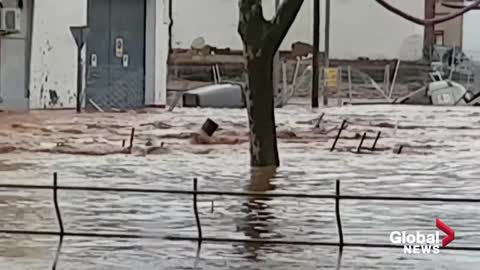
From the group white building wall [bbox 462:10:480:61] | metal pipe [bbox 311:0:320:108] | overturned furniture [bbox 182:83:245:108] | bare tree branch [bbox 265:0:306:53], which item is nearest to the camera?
bare tree branch [bbox 265:0:306:53]

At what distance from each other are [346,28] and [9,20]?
56.1 feet

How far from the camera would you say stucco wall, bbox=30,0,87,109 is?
89.5 feet

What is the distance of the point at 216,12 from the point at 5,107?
1417cm

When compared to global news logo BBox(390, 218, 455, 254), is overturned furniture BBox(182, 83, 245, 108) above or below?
below

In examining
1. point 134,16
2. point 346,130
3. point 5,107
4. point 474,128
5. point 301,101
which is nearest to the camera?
point 346,130

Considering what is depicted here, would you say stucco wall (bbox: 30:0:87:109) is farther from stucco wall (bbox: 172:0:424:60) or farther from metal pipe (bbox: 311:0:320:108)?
stucco wall (bbox: 172:0:424:60)

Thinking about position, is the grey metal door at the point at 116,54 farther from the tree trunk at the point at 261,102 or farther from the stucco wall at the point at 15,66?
the tree trunk at the point at 261,102

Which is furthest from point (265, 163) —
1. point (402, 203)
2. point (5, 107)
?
point (5, 107)

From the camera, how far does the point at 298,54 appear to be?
1512 inches

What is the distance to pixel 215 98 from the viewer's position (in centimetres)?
3116

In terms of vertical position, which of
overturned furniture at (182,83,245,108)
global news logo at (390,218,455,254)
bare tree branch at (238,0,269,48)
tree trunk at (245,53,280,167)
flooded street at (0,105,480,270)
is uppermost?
bare tree branch at (238,0,269,48)

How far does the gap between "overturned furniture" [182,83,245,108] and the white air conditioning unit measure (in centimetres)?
691

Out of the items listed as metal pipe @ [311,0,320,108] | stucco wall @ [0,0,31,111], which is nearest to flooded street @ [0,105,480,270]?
stucco wall @ [0,0,31,111]

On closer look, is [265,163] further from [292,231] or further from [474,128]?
[474,128]
